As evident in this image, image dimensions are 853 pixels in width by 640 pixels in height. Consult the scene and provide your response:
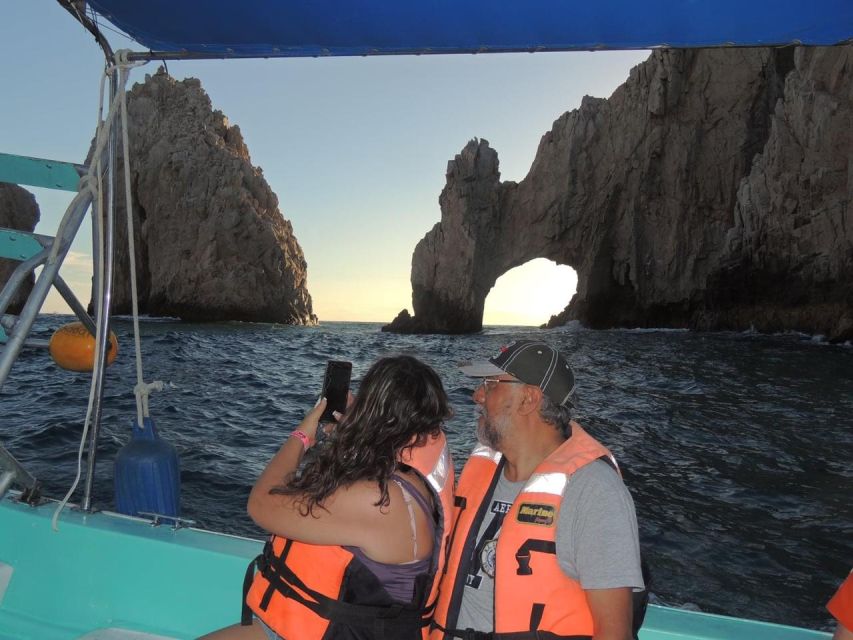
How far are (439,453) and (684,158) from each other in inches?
1699

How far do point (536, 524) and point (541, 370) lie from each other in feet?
1.51

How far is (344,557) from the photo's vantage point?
1.59m

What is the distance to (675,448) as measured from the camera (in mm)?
7762

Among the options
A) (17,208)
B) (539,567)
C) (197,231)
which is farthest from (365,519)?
(17,208)

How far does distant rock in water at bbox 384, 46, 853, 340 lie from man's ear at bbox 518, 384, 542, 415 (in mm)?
28536

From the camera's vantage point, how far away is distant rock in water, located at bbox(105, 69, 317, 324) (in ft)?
Result: 174

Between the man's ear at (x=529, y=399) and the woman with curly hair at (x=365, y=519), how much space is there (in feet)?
0.95

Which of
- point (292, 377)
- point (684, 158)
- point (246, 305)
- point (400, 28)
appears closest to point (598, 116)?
point (684, 158)

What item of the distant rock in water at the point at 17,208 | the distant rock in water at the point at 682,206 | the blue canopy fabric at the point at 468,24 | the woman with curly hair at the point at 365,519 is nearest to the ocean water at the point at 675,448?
the woman with curly hair at the point at 365,519

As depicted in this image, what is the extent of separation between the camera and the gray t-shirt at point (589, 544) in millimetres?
1489

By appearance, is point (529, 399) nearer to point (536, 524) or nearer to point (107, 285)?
point (536, 524)

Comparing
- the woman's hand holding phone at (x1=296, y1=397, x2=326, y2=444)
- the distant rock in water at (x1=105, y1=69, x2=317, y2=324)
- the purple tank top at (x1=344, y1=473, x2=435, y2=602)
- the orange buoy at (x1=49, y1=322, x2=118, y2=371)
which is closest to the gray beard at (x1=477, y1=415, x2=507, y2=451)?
the purple tank top at (x1=344, y1=473, x2=435, y2=602)

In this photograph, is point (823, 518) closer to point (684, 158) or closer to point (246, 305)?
point (684, 158)

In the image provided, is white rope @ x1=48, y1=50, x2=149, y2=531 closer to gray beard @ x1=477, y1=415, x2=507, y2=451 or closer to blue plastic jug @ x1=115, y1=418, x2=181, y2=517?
blue plastic jug @ x1=115, y1=418, x2=181, y2=517
